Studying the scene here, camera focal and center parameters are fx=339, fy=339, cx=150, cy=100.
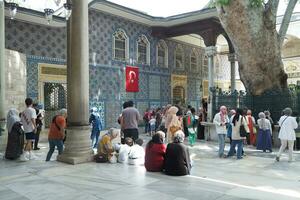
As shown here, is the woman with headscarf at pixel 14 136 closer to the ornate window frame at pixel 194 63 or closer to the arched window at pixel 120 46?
the arched window at pixel 120 46

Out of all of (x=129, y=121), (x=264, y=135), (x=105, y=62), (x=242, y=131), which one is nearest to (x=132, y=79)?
(x=105, y=62)

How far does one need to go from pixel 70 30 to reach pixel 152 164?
3.39m

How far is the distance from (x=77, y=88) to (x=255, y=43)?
586cm

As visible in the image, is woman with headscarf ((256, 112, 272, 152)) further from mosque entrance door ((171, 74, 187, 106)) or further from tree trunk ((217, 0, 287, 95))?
mosque entrance door ((171, 74, 187, 106))

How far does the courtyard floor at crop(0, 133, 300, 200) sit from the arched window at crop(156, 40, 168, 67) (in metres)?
11.8

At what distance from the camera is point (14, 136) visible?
773 cm

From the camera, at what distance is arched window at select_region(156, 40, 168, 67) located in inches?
754

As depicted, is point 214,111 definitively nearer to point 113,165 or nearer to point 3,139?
point 113,165

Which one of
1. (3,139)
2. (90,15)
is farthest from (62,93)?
(3,139)

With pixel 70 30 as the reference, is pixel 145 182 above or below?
below

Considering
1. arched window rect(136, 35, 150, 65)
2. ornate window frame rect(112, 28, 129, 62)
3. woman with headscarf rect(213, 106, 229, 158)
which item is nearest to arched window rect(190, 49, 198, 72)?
arched window rect(136, 35, 150, 65)

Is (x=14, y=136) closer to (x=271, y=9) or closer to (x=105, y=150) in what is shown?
(x=105, y=150)

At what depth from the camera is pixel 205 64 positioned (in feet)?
74.9

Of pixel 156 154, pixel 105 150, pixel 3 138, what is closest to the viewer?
pixel 156 154
